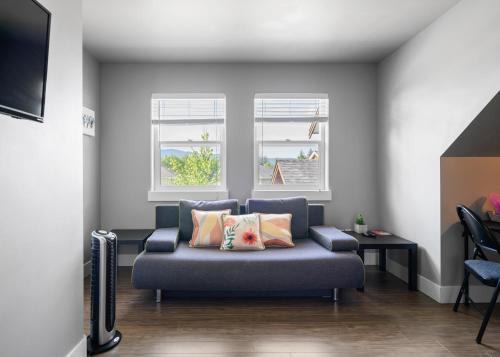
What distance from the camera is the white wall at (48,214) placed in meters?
1.47

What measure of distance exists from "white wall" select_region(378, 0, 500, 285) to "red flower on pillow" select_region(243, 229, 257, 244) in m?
1.62

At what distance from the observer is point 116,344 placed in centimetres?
233

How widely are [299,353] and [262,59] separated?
10.4 feet

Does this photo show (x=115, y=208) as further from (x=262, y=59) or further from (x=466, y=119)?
(x=466, y=119)

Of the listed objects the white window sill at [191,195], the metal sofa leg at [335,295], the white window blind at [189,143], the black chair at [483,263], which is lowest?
the metal sofa leg at [335,295]

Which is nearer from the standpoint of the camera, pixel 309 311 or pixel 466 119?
pixel 466 119

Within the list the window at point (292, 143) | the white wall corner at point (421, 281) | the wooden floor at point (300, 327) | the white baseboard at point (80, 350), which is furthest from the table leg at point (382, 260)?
the white baseboard at point (80, 350)

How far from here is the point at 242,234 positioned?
11.2ft

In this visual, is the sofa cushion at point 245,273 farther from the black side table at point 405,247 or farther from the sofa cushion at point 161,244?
the black side table at point 405,247

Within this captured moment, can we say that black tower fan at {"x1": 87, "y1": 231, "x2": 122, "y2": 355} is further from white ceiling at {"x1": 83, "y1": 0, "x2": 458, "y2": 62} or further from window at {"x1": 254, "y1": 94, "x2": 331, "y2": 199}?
window at {"x1": 254, "y1": 94, "x2": 331, "y2": 199}

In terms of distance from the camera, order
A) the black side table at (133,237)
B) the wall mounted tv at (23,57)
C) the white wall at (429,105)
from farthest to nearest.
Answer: the black side table at (133,237)
the white wall at (429,105)
the wall mounted tv at (23,57)

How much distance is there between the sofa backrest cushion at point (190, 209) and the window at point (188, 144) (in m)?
0.46

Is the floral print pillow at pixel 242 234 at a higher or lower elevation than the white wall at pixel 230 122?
lower

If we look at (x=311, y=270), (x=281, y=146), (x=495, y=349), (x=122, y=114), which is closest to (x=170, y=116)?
(x=122, y=114)
